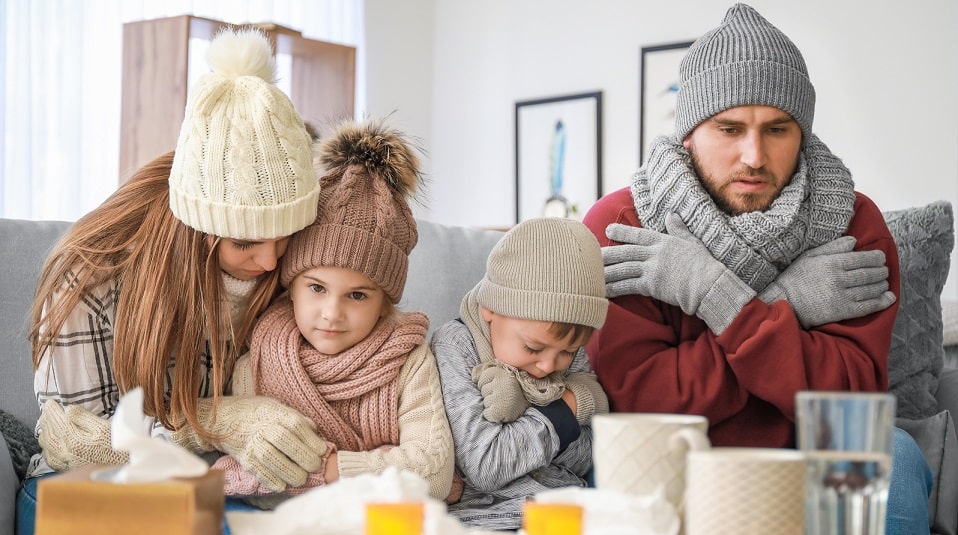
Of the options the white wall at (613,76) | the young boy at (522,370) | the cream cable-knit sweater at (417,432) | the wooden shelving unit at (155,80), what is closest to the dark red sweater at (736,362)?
the young boy at (522,370)

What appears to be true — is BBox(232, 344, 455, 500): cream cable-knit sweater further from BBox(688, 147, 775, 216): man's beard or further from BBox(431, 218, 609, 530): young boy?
BBox(688, 147, 775, 216): man's beard

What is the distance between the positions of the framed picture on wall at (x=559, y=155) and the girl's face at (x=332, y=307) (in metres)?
3.06

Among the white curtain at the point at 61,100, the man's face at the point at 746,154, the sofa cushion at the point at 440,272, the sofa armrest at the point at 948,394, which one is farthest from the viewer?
the white curtain at the point at 61,100

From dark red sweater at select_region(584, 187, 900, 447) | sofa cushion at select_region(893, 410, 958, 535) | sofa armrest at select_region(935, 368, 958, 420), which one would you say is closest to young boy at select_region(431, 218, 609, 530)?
dark red sweater at select_region(584, 187, 900, 447)

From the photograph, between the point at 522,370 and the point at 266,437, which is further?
the point at 522,370

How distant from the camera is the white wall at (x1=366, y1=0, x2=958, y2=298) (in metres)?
3.71

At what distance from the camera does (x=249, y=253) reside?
150 centimetres

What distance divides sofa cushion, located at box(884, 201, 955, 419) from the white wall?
132 cm

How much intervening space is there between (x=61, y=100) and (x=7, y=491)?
2.76 m

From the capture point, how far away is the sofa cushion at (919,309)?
2.10m

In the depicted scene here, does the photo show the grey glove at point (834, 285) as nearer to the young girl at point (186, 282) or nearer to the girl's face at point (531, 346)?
the girl's face at point (531, 346)

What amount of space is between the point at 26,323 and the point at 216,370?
41 cm

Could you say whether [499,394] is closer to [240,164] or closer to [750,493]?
[240,164]

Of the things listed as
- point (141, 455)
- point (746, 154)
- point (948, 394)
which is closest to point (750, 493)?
point (141, 455)
